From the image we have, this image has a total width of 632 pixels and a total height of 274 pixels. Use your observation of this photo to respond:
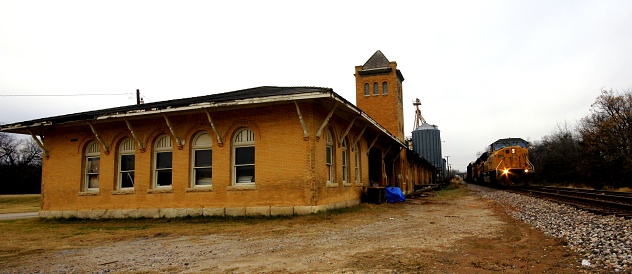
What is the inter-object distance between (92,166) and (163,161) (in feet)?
12.0

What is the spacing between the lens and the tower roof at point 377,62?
32013 millimetres

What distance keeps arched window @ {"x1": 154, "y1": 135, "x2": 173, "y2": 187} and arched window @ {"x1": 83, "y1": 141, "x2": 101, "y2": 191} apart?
9.53 ft

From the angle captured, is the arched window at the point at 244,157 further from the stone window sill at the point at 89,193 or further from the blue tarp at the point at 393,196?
the blue tarp at the point at 393,196

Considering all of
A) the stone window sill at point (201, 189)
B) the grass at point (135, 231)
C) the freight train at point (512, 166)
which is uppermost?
the freight train at point (512, 166)

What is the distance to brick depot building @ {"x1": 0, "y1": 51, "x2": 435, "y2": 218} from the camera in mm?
12898

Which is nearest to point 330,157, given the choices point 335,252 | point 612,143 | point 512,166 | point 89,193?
point 335,252

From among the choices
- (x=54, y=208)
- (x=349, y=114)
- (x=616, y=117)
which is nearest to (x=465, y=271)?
(x=349, y=114)

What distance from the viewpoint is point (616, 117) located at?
37.3 metres

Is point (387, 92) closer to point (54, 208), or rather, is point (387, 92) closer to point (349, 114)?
point (349, 114)

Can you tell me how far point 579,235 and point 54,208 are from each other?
58.5 ft

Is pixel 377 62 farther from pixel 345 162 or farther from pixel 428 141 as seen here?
pixel 428 141

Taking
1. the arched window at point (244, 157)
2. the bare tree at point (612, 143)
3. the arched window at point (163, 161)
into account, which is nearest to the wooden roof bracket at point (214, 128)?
the arched window at point (244, 157)

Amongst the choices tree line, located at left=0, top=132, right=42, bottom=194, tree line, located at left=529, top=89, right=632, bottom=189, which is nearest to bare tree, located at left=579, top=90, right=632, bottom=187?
tree line, located at left=529, top=89, right=632, bottom=189

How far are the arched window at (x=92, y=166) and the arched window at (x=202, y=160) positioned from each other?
15.2 ft
